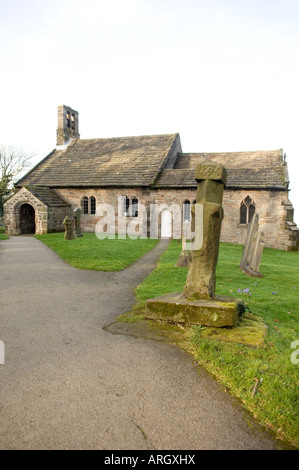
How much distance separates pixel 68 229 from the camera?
61.1ft

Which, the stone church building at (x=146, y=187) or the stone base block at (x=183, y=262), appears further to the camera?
the stone church building at (x=146, y=187)

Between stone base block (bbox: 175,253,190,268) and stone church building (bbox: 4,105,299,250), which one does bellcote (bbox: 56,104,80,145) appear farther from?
stone base block (bbox: 175,253,190,268)

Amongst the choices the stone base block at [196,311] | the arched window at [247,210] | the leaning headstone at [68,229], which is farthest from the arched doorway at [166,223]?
the stone base block at [196,311]

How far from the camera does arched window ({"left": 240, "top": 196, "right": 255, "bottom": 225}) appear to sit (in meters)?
22.3

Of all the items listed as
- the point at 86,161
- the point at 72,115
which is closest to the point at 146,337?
the point at 86,161

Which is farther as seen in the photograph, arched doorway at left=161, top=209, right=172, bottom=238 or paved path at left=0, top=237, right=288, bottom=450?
arched doorway at left=161, top=209, right=172, bottom=238

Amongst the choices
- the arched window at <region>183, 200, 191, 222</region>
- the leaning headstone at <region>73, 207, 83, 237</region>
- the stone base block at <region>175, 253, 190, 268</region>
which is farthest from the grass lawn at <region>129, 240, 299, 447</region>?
the arched window at <region>183, 200, 191, 222</region>

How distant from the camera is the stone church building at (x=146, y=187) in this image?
21.9 meters

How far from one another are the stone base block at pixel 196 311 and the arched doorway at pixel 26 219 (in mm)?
23456

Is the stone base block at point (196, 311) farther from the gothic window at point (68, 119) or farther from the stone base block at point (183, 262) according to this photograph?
the gothic window at point (68, 119)

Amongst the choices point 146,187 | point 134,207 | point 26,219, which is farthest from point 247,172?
point 26,219

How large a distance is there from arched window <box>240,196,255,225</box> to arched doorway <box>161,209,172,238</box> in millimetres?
5518

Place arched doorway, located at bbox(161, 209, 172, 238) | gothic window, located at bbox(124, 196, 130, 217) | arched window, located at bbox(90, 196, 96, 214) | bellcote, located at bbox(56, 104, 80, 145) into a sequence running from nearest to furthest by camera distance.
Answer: arched doorway, located at bbox(161, 209, 172, 238) < gothic window, located at bbox(124, 196, 130, 217) < arched window, located at bbox(90, 196, 96, 214) < bellcote, located at bbox(56, 104, 80, 145)
